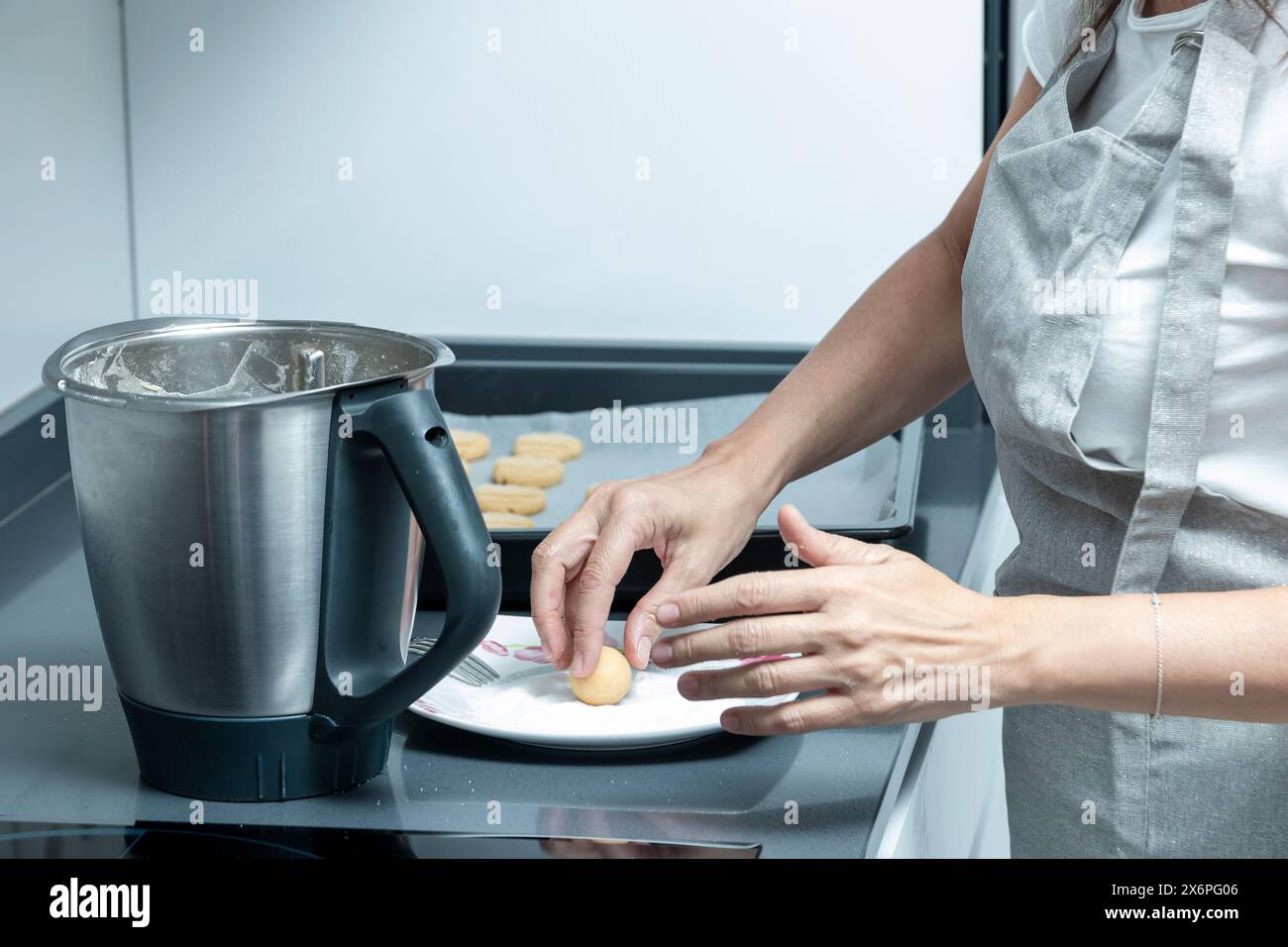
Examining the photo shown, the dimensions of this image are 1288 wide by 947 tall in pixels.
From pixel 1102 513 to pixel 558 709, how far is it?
0.33 m

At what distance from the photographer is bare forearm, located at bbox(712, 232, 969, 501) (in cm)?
95

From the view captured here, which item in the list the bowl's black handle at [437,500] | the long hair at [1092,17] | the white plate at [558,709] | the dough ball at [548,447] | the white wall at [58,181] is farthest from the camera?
the dough ball at [548,447]

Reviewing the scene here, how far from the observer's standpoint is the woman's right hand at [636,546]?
779mm

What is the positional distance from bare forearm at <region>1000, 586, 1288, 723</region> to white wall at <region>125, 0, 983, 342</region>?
2.78ft

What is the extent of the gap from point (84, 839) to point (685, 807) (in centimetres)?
29

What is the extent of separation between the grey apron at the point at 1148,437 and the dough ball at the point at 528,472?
0.54 m

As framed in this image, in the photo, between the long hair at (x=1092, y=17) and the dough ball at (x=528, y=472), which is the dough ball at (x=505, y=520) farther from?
the long hair at (x=1092, y=17)

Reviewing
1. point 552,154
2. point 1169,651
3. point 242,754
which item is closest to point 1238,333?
point 1169,651

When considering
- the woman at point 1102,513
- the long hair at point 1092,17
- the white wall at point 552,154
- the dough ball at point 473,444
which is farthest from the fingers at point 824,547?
the white wall at point 552,154

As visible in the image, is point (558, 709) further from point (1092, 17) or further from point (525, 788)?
point (1092, 17)

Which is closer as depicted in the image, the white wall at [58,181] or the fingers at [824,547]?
the fingers at [824,547]

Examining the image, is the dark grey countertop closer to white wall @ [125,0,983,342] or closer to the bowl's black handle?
the bowl's black handle

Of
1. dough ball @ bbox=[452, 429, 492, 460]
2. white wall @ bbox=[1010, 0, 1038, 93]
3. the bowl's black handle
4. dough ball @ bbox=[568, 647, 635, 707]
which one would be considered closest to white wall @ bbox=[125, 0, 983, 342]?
white wall @ bbox=[1010, 0, 1038, 93]

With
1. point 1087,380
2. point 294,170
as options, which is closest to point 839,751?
point 1087,380
